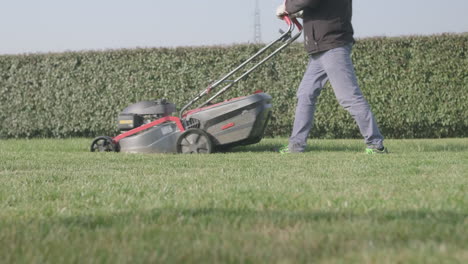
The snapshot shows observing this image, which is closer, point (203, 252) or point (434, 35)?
point (203, 252)

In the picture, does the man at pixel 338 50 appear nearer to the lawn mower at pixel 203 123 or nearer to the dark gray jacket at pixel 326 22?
the dark gray jacket at pixel 326 22

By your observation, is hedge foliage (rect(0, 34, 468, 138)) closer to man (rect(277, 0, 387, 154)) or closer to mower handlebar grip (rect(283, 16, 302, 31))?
mower handlebar grip (rect(283, 16, 302, 31))

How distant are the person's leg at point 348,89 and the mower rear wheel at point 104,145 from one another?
2.54 m

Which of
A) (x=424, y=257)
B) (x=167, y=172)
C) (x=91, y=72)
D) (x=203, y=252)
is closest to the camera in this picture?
(x=424, y=257)

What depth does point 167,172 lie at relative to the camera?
14.8ft

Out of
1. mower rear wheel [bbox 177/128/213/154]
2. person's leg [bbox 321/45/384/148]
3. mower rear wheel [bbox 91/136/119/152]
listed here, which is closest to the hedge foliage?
mower rear wheel [bbox 91/136/119/152]

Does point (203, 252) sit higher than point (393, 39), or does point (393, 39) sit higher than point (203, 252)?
point (393, 39)

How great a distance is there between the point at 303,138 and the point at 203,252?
4635 mm

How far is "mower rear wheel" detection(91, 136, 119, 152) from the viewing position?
7.03 m

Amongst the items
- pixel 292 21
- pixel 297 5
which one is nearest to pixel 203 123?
pixel 292 21

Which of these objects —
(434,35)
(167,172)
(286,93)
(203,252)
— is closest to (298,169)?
(167,172)

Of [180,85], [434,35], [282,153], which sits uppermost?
[434,35]

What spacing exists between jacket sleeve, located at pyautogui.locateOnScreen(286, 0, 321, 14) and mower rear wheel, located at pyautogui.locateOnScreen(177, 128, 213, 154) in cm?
152

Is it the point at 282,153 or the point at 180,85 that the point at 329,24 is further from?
the point at 180,85
